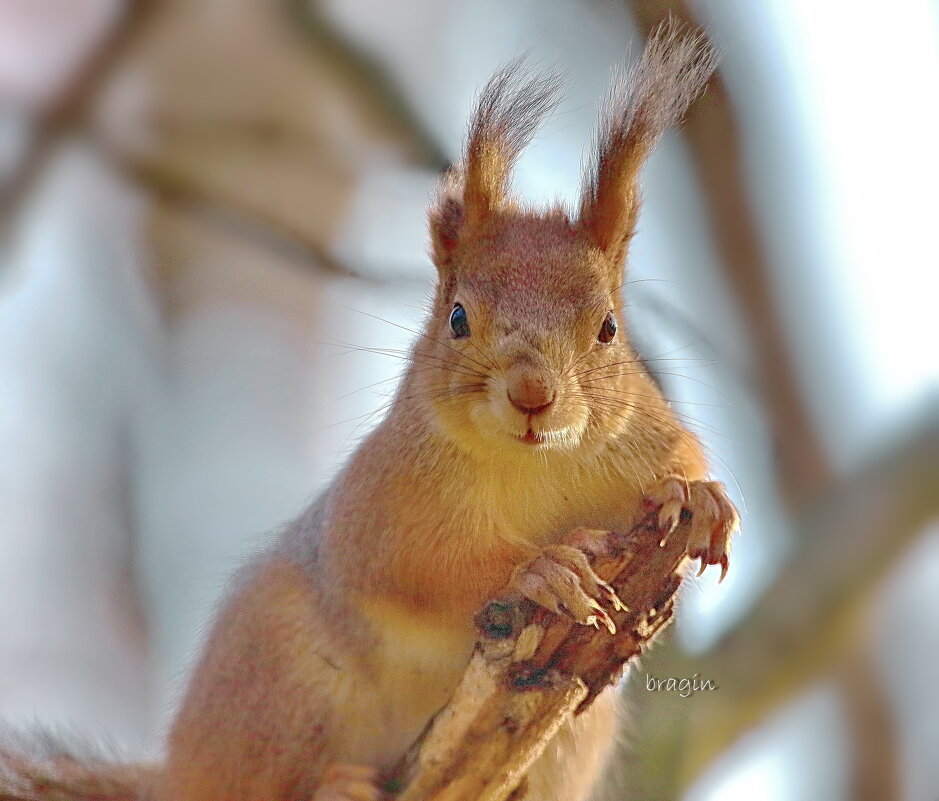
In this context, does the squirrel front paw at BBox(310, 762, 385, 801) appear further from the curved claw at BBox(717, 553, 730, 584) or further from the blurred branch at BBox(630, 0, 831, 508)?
the blurred branch at BBox(630, 0, 831, 508)

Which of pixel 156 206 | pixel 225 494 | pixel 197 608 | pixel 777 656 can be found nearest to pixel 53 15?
pixel 156 206

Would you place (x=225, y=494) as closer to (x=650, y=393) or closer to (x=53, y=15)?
(x=650, y=393)

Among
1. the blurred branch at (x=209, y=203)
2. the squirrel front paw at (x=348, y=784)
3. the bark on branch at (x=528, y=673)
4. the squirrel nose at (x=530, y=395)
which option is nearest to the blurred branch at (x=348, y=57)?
the blurred branch at (x=209, y=203)

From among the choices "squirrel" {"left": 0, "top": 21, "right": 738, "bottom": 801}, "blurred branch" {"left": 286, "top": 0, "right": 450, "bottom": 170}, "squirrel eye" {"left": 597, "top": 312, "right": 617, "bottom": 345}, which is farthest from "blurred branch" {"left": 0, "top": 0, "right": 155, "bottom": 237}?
"squirrel eye" {"left": 597, "top": 312, "right": 617, "bottom": 345}

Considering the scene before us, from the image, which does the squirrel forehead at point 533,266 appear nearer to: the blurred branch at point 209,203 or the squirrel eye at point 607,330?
the squirrel eye at point 607,330

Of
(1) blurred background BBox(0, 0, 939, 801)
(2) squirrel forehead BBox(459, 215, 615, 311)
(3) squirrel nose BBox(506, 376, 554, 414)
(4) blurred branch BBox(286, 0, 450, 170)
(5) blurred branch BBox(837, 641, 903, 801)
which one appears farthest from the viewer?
(5) blurred branch BBox(837, 641, 903, 801)

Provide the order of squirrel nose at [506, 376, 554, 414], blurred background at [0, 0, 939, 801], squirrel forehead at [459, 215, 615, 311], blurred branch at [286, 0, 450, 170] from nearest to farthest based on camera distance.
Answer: squirrel nose at [506, 376, 554, 414] < squirrel forehead at [459, 215, 615, 311] < blurred background at [0, 0, 939, 801] < blurred branch at [286, 0, 450, 170]

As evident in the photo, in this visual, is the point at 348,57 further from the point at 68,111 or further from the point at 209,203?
the point at 68,111

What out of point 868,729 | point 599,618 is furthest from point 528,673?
point 868,729

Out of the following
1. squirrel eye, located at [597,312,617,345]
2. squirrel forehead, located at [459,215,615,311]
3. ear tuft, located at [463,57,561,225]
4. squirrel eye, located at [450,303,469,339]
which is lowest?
squirrel eye, located at [450,303,469,339]
